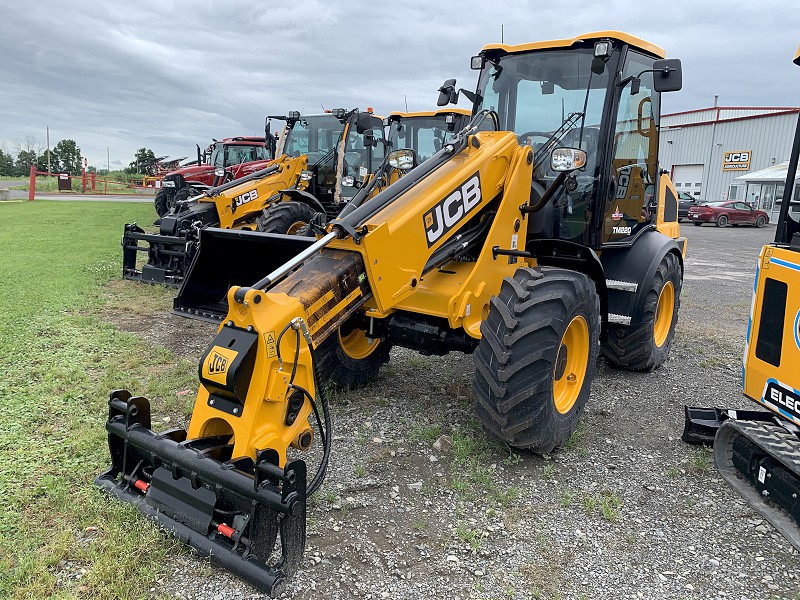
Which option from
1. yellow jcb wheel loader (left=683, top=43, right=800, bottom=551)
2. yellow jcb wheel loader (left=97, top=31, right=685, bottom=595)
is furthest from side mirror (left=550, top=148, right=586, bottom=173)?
yellow jcb wheel loader (left=683, top=43, right=800, bottom=551)

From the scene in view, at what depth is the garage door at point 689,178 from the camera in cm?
4047

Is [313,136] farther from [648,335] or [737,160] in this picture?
[737,160]

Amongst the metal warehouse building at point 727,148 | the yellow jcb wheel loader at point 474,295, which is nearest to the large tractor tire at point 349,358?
the yellow jcb wheel loader at point 474,295

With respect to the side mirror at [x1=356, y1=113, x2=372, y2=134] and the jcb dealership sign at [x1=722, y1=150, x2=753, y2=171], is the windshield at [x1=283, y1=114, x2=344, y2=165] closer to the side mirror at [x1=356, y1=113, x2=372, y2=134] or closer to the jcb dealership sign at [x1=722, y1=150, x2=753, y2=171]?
the side mirror at [x1=356, y1=113, x2=372, y2=134]

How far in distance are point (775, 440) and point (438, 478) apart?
203 cm

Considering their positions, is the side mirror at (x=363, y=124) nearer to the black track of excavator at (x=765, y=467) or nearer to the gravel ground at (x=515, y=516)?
the gravel ground at (x=515, y=516)

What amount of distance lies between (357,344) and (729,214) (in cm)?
3171

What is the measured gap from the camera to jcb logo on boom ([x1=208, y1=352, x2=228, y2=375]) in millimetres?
3053

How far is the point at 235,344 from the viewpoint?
10.1ft

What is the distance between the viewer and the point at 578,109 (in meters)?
5.09

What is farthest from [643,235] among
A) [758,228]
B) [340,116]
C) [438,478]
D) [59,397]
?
[758,228]

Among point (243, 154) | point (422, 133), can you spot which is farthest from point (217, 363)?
point (243, 154)

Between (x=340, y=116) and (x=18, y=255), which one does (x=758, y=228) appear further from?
(x=18, y=255)

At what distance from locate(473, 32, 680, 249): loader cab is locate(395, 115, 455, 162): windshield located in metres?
6.08
